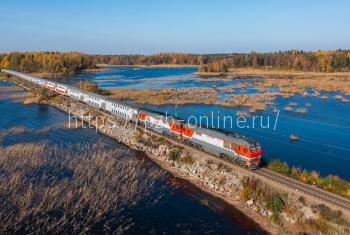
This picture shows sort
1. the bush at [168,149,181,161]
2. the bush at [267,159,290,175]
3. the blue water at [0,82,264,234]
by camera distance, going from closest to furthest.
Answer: the blue water at [0,82,264,234]
the bush at [267,159,290,175]
the bush at [168,149,181,161]

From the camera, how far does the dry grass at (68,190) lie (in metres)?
26.8

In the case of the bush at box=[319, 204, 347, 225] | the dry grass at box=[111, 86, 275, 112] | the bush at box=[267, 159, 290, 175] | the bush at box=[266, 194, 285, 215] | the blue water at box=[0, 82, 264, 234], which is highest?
the dry grass at box=[111, 86, 275, 112]

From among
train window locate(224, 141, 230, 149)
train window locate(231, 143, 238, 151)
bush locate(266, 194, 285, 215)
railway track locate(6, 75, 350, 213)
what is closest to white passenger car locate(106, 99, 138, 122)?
train window locate(224, 141, 230, 149)

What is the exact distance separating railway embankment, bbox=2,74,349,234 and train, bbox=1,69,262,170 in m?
0.98

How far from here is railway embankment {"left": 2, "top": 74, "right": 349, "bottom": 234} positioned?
27.4 meters

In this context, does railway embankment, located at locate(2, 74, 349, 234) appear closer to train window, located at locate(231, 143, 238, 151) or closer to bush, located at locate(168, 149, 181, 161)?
bush, located at locate(168, 149, 181, 161)

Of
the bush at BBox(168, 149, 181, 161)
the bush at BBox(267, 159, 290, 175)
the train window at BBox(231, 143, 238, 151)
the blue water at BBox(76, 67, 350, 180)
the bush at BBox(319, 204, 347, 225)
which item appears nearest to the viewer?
the bush at BBox(319, 204, 347, 225)

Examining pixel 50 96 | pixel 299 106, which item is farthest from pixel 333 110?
pixel 50 96

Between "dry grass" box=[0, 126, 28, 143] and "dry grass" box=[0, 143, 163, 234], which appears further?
"dry grass" box=[0, 126, 28, 143]

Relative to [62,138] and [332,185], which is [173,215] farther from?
[62,138]

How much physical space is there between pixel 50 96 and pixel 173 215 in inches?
2731

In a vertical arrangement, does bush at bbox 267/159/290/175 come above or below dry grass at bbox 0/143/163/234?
above

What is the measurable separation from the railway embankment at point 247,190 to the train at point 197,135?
98 cm

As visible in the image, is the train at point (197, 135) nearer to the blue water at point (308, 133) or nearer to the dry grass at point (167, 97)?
the blue water at point (308, 133)
